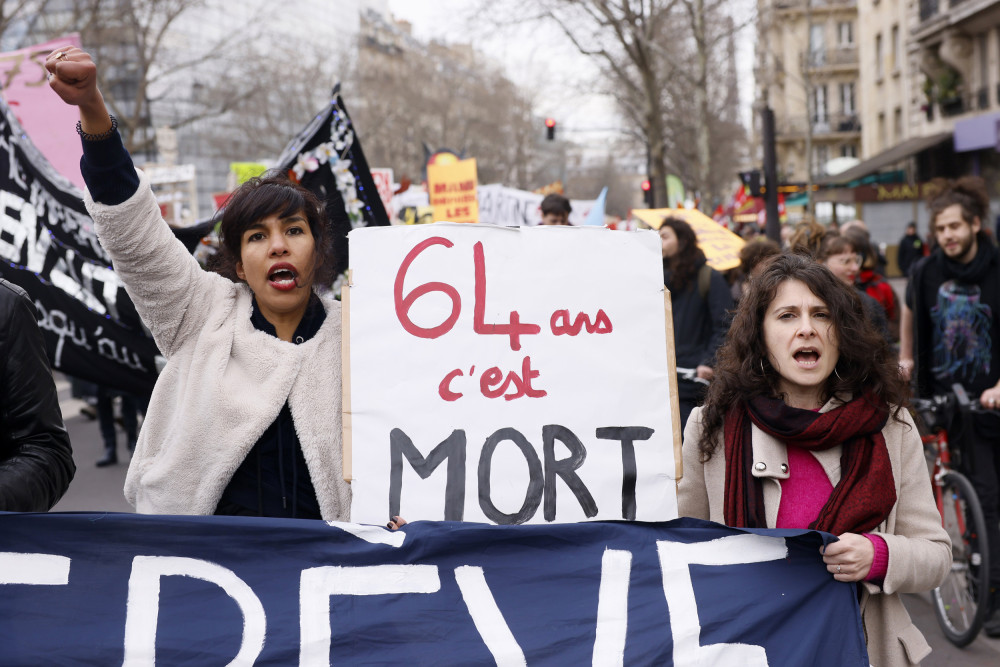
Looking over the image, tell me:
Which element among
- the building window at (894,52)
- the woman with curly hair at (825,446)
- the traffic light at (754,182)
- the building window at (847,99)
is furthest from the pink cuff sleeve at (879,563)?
the building window at (847,99)

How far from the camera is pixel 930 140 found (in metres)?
30.1

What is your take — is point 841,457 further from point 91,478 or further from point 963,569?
point 91,478

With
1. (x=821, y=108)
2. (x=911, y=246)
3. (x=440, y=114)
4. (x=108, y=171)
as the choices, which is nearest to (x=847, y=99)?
(x=821, y=108)

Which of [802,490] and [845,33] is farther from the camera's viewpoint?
[845,33]

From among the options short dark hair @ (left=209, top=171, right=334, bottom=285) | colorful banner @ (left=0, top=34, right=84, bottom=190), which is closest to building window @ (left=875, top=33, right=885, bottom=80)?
colorful banner @ (left=0, top=34, right=84, bottom=190)

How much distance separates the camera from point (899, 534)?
261 cm

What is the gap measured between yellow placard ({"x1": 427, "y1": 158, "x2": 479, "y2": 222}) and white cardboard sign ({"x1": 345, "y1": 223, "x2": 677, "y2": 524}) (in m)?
12.5

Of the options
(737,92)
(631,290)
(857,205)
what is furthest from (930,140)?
(631,290)

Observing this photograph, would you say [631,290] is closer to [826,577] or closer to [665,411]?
[665,411]

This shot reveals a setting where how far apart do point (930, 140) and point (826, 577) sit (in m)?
30.3

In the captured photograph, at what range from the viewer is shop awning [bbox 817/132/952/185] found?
29656 mm

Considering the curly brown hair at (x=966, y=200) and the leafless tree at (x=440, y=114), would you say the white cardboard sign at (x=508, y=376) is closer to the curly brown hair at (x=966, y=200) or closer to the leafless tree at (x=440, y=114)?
the curly brown hair at (x=966, y=200)

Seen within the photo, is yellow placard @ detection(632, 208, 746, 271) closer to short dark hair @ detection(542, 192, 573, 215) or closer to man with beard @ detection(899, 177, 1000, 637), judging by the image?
short dark hair @ detection(542, 192, 573, 215)

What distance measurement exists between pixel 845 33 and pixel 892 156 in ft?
94.7
